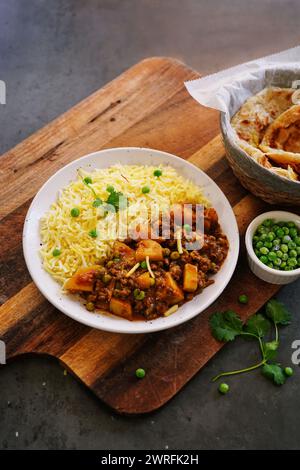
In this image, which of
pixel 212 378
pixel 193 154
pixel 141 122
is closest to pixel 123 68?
pixel 141 122

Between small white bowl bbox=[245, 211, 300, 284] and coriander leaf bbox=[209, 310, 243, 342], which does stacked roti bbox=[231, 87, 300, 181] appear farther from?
coriander leaf bbox=[209, 310, 243, 342]

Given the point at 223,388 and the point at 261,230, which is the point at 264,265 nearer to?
the point at 261,230

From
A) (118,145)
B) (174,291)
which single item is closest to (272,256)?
(174,291)

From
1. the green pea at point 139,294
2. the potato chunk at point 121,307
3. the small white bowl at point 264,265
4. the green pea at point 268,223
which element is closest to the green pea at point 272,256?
the small white bowl at point 264,265

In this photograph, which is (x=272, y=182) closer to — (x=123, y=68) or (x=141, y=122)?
(x=141, y=122)

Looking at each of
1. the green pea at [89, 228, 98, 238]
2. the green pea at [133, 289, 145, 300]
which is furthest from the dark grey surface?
the green pea at [89, 228, 98, 238]
